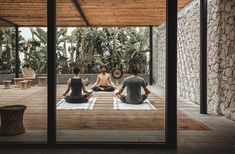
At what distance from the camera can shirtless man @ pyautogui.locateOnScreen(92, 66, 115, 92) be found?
31.4ft

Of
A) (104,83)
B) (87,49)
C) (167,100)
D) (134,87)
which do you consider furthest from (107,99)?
(87,49)

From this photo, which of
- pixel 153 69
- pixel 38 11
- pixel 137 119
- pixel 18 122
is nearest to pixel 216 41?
pixel 137 119

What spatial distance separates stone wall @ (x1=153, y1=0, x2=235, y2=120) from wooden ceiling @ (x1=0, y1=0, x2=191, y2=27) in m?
0.98

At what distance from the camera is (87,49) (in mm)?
14320

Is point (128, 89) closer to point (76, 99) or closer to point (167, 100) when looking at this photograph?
point (76, 99)

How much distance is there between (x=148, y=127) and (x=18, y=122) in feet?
6.91

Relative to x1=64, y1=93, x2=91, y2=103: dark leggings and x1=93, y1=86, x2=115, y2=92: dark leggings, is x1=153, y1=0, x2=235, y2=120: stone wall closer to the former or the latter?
x1=93, y1=86, x2=115, y2=92: dark leggings

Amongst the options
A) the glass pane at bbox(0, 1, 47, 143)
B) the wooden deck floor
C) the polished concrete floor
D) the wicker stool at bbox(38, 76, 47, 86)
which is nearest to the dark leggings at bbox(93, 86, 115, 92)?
the glass pane at bbox(0, 1, 47, 143)

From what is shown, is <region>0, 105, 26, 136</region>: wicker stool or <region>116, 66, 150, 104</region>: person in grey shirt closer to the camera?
<region>0, 105, 26, 136</region>: wicker stool

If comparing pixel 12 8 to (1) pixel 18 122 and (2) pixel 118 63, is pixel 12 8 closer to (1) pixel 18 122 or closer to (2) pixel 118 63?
(1) pixel 18 122

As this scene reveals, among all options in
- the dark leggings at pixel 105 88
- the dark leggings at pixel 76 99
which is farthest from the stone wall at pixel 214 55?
the dark leggings at pixel 76 99

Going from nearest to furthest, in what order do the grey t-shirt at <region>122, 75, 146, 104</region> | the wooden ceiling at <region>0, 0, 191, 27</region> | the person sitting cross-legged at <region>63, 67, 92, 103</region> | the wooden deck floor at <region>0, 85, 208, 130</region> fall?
1. the wooden deck floor at <region>0, 85, 208, 130</region>
2. the grey t-shirt at <region>122, 75, 146, 104</region>
3. the person sitting cross-legged at <region>63, 67, 92, 103</region>
4. the wooden ceiling at <region>0, 0, 191, 27</region>

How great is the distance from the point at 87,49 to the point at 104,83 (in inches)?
197

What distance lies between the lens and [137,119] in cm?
532
